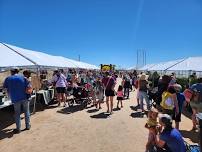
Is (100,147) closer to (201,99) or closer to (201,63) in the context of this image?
(201,99)

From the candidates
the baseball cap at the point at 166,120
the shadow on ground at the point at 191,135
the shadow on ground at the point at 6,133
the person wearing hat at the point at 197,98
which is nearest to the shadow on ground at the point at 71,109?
the shadow on ground at the point at 6,133

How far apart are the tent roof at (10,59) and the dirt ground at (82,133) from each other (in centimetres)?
208

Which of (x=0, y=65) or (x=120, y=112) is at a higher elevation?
(x=0, y=65)

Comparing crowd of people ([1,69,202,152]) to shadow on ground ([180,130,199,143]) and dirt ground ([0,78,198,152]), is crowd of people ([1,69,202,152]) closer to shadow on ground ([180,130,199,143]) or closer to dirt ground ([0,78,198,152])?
shadow on ground ([180,130,199,143])

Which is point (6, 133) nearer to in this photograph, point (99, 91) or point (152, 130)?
point (152, 130)

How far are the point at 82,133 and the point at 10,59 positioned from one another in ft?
15.7

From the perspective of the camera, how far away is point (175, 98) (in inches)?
293

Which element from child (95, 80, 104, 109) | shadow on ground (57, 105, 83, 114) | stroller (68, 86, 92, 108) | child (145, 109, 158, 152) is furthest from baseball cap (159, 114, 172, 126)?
stroller (68, 86, 92, 108)

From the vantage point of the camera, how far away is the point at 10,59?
11492 millimetres

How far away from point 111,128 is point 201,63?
578 inches

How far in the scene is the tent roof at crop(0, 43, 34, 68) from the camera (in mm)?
10861

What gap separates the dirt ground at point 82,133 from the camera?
7172 millimetres

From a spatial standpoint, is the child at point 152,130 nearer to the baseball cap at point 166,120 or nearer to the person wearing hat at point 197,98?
the baseball cap at point 166,120

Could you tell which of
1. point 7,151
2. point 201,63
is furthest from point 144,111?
point 201,63
